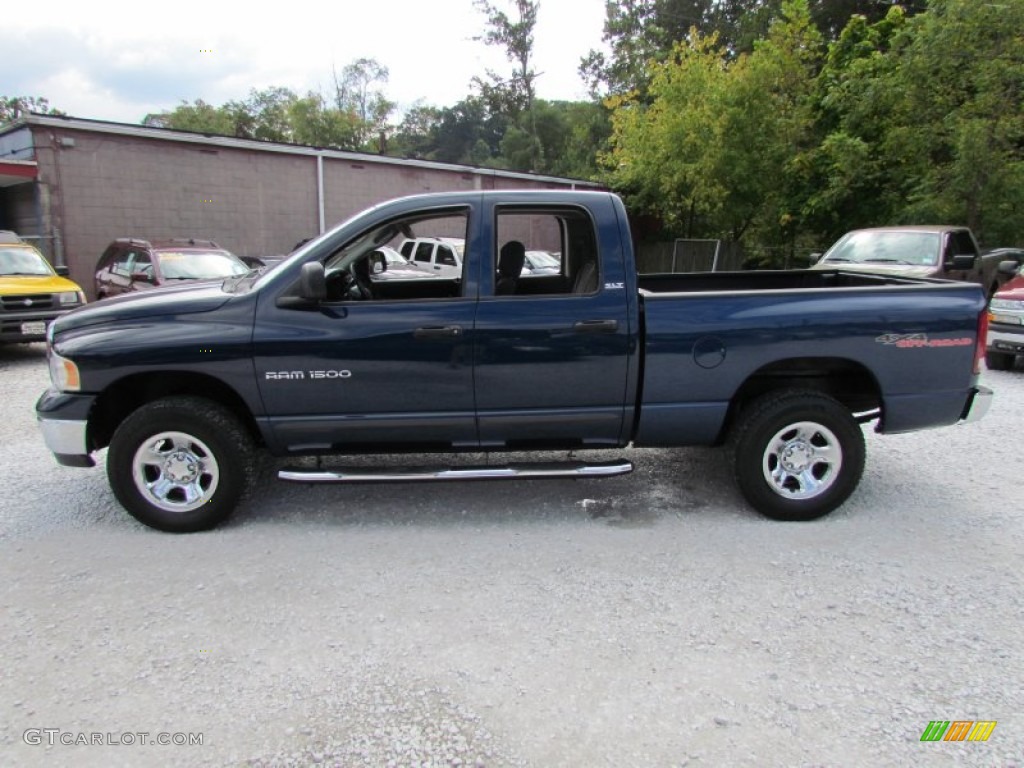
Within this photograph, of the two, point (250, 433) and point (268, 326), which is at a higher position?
point (268, 326)

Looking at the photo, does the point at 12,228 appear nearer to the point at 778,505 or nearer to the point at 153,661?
the point at 153,661

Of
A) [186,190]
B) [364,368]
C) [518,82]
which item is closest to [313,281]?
[364,368]

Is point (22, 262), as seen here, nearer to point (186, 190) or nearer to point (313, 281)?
point (186, 190)

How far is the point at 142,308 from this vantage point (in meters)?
3.89

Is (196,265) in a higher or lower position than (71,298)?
higher

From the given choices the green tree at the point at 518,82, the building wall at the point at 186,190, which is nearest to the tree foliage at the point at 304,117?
the green tree at the point at 518,82

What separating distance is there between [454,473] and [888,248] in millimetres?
9125

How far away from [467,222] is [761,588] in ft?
8.68

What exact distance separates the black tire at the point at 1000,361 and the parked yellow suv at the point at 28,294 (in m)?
13.4

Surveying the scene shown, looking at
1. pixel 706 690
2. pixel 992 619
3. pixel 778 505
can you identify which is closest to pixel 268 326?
pixel 706 690

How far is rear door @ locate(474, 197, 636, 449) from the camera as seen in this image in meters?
3.91

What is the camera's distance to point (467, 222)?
13.2 feet

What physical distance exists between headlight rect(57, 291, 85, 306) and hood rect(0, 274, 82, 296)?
0.05 m

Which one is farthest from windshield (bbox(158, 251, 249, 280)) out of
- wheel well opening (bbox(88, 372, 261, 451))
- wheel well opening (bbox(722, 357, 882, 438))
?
wheel well opening (bbox(722, 357, 882, 438))
